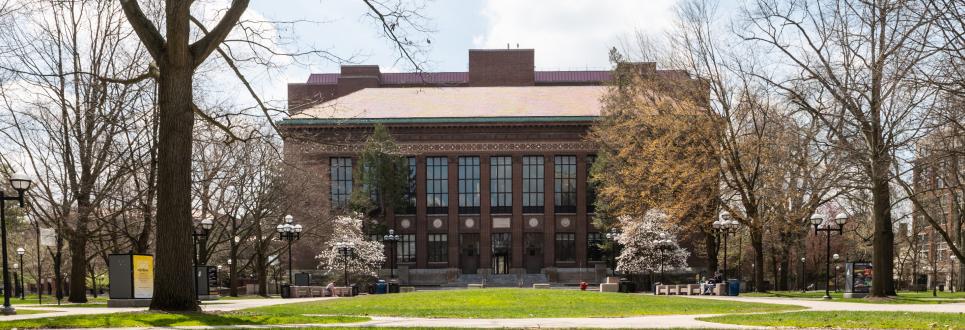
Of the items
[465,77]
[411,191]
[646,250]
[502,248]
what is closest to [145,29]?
[646,250]

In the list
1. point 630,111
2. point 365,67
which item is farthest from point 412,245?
point 630,111

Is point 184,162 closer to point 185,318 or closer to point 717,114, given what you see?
point 185,318

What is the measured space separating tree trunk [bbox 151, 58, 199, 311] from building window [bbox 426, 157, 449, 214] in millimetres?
59477

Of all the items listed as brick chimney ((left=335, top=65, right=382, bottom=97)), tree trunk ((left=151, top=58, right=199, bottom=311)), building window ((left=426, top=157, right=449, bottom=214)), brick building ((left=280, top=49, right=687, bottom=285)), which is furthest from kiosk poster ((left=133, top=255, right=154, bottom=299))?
brick chimney ((left=335, top=65, right=382, bottom=97))

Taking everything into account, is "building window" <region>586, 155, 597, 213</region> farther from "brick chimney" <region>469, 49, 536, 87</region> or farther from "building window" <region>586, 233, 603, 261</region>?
"brick chimney" <region>469, 49, 536, 87</region>

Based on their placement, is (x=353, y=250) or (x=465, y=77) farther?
(x=465, y=77)

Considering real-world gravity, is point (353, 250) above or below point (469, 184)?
below

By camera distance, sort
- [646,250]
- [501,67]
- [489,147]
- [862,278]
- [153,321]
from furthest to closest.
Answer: [501,67] → [489,147] → [646,250] → [862,278] → [153,321]

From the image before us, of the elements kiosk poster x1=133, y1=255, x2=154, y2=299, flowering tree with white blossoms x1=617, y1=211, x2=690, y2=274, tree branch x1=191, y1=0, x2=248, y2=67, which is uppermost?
tree branch x1=191, y1=0, x2=248, y2=67

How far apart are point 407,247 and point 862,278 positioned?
47.2 metres

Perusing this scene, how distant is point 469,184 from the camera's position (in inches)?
3002

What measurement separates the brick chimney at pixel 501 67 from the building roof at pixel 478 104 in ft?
13.3

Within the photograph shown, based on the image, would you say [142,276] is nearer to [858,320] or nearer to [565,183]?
[858,320]

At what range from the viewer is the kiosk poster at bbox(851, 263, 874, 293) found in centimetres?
3331
